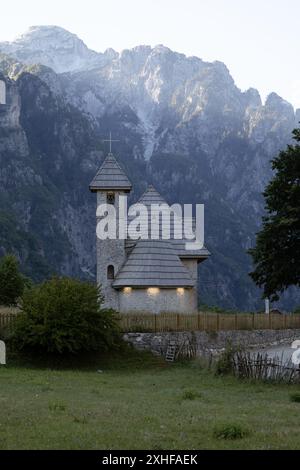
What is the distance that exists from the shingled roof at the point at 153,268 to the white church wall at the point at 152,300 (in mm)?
477

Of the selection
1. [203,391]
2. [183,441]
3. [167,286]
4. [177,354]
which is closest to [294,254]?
[167,286]

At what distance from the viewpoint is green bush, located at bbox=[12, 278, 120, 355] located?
34.8 m

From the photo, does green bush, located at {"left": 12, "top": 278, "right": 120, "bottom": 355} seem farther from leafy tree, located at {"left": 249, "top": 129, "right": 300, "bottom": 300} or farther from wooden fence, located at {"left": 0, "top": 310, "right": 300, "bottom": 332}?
leafy tree, located at {"left": 249, "top": 129, "right": 300, "bottom": 300}

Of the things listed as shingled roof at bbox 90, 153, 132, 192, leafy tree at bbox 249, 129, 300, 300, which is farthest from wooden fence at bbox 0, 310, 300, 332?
shingled roof at bbox 90, 153, 132, 192

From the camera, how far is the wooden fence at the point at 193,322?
40594 mm

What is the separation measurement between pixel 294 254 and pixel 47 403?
2893 centimetres

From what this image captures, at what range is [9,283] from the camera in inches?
2446

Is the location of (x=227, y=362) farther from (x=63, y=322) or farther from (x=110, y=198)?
(x=110, y=198)

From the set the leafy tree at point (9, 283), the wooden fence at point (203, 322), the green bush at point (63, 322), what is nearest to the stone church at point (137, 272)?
the wooden fence at point (203, 322)

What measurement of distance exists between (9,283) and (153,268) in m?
18.2

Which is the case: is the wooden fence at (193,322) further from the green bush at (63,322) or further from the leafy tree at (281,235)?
the green bush at (63,322)
